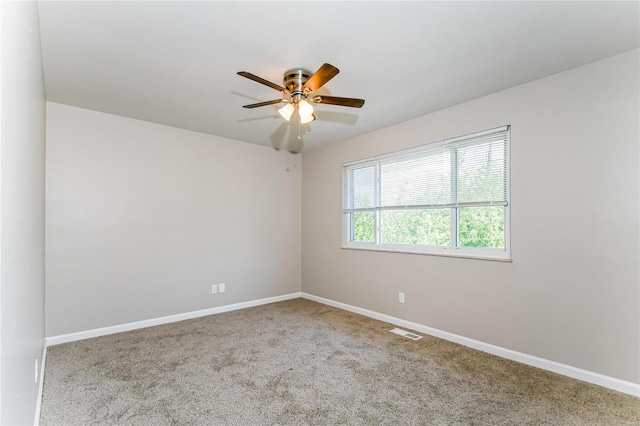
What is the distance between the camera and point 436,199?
141 inches

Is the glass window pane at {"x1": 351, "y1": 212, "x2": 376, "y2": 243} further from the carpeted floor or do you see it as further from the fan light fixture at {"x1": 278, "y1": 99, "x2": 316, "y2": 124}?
the fan light fixture at {"x1": 278, "y1": 99, "x2": 316, "y2": 124}

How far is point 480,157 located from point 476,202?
0.46 m

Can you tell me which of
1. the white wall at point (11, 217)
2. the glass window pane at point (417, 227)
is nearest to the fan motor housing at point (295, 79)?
the white wall at point (11, 217)

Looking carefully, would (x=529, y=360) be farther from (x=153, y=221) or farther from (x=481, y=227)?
(x=153, y=221)

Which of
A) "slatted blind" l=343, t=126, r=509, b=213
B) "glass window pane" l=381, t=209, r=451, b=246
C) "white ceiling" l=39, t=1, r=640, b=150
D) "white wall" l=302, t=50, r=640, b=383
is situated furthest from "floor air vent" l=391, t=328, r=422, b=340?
"white ceiling" l=39, t=1, r=640, b=150

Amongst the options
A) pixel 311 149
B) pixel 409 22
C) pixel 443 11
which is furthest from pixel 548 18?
pixel 311 149

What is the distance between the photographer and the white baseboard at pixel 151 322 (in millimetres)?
3295

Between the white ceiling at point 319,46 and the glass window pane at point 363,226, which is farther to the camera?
the glass window pane at point 363,226

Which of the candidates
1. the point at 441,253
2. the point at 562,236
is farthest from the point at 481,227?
the point at 562,236

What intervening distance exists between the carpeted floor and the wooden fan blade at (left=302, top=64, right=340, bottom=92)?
2.23 meters

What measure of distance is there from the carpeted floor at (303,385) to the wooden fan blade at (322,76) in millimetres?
2231

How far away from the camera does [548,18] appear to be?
198 centimetres

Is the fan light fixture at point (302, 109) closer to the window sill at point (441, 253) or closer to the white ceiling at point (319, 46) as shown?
the white ceiling at point (319, 46)

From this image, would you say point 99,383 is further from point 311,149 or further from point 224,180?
point 311,149
